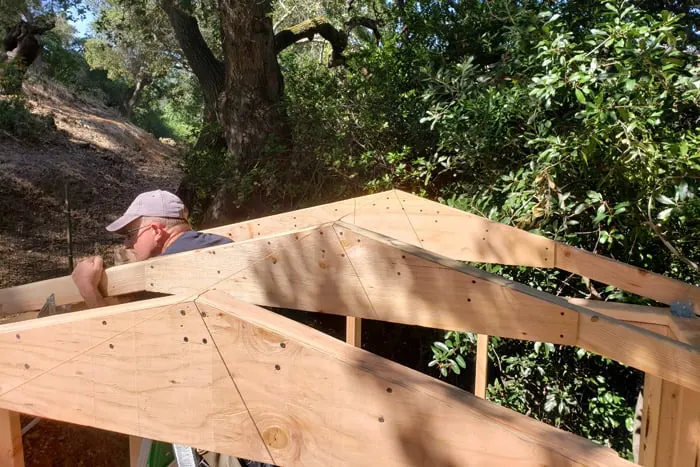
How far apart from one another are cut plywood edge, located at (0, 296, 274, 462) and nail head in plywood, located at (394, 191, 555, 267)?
7.46 ft

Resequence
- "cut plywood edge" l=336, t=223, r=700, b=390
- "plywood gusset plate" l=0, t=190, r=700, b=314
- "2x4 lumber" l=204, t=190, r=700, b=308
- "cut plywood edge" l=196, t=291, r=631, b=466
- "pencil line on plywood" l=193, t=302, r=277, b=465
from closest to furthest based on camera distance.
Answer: "cut plywood edge" l=196, t=291, r=631, b=466 → "pencil line on plywood" l=193, t=302, r=277, b=465 → "cut plywood edge" l=336, t=223, r=700, b=390 → "plywood gusset plate" l=0, t=190, r=700, b=314 → "2x4 lumber" l=204, t=190, r=700, b=308

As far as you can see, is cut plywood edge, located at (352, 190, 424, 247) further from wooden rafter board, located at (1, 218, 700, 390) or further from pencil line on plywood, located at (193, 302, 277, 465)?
pencil line on plywood, located at (193, 302, 277, 465)

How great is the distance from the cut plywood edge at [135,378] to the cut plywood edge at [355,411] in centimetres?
5

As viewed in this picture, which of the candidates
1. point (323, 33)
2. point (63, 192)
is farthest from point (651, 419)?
point (63, 192)

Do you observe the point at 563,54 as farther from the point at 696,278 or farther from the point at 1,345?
the point at 1,345

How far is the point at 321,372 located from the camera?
45.1 inches

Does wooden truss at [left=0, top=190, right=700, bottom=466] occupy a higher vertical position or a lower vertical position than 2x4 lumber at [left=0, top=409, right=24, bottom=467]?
higher

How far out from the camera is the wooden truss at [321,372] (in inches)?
42.0

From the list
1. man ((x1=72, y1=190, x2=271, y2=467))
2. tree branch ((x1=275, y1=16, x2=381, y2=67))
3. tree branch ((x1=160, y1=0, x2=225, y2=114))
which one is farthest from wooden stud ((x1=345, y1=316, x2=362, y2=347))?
tree branch ((x1=275, y1=16, x2=381, y2=67))

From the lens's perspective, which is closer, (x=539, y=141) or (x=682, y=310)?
(x=682, y=310)

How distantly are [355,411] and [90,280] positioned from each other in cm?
180

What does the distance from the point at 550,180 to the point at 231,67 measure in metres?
4.79

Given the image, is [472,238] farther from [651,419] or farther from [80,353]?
[80,353]

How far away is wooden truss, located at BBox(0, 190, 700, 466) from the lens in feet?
3.50
